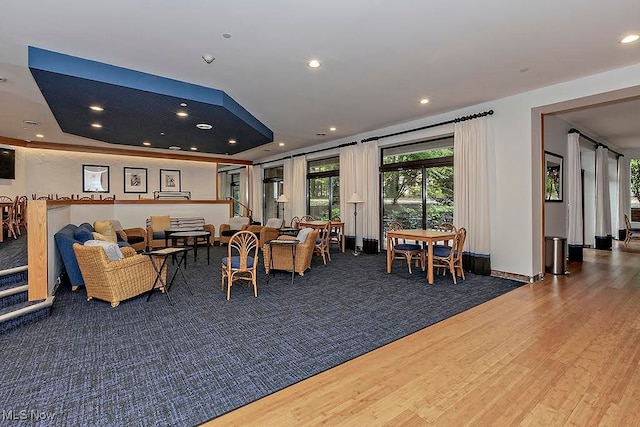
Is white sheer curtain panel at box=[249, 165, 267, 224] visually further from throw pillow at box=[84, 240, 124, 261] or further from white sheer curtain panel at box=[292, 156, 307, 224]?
throw pillow at box=[84, 240, 124, 261]

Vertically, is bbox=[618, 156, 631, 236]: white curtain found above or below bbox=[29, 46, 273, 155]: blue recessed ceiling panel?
below

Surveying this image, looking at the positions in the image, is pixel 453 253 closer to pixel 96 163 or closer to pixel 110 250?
pixel 110 250

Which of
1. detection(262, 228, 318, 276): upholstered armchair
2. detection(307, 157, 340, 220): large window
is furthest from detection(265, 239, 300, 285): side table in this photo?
A: detection(307, 157, 340, 220): large window

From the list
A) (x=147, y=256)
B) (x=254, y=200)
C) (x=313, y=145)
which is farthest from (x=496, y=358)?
(x=254, y=200)

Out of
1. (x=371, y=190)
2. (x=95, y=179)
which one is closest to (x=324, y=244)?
(x=371, y=190)

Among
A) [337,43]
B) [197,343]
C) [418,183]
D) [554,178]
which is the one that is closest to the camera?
[197,343]

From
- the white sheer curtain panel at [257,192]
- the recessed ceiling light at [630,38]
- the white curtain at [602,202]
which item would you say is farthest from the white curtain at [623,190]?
the white sheer curtain panel at [257,192]

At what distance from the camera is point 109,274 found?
3990mm

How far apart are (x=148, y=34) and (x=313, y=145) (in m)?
6.90

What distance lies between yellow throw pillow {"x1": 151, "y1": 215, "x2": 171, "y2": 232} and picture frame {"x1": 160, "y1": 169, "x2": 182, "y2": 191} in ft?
7.27

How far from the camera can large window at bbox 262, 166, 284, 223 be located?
12.0 m

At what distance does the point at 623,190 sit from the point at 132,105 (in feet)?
45.9

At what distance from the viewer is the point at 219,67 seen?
13.7 ft

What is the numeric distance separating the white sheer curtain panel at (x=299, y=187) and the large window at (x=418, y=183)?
3.16 metres
